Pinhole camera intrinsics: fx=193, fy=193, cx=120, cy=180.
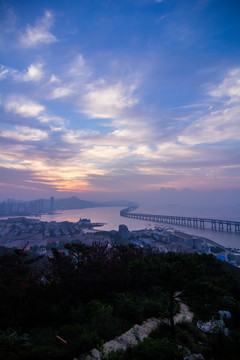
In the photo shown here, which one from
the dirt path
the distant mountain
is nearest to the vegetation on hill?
the dirt path

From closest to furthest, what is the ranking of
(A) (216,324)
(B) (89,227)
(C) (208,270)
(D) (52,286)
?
1. (A) (216,324)
2. (D) (52,286)
3. (C) (208,270)
4. (B) (89,227)

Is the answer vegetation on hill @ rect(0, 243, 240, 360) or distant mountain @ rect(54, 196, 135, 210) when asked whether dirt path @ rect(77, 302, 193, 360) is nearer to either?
vegetation on hill @ rect(0, 243, 240, 360)

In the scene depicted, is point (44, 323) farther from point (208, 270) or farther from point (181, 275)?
point (208, 270)

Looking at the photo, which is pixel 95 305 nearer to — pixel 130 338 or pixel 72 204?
pixel 130 338

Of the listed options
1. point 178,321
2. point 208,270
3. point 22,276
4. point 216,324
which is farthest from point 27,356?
point 208,270

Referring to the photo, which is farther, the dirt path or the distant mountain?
the distant mountain

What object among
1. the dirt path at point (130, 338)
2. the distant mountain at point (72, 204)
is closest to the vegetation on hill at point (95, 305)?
the dirt path at point (130, 338)

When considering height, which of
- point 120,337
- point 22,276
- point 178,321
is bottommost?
point 178,321

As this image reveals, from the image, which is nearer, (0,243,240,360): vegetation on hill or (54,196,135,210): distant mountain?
(0,243,240,360): vegetation on hill

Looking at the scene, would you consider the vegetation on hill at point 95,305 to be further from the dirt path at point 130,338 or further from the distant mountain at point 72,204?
the distant mountain at point 72,204
